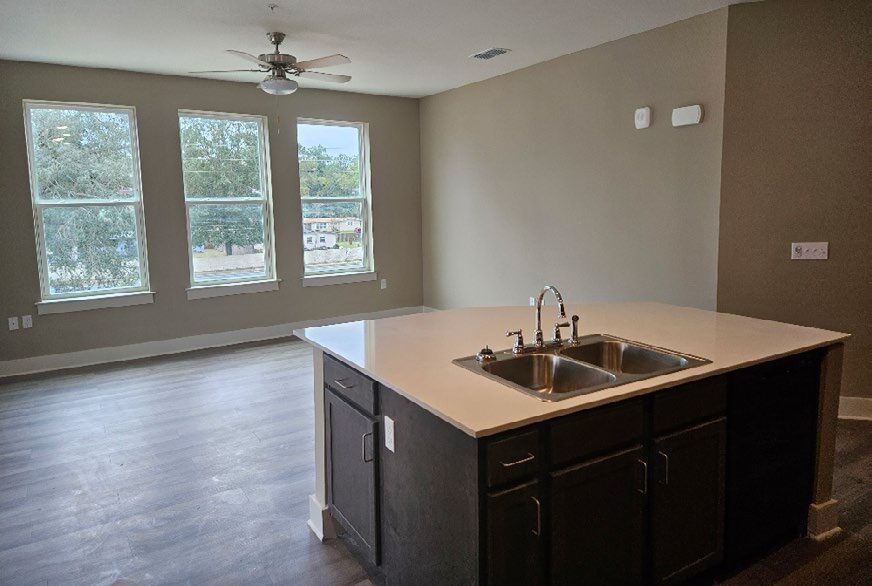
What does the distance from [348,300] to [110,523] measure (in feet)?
14.0

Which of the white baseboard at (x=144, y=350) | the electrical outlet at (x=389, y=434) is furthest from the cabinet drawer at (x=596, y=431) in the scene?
the white baseboard at (x=144, y=350)

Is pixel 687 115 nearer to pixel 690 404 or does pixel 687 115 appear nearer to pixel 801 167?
pixel 801 167

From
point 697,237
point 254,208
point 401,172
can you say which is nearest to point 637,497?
point 697,237

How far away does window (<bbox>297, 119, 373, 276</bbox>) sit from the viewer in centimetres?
643

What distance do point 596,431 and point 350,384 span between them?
2.91 ft

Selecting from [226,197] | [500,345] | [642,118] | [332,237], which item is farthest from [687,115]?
[226,197]

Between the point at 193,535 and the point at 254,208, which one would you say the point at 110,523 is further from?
the point at 254,208

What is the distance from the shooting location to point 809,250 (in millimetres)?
3717

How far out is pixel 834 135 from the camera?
3.57 m

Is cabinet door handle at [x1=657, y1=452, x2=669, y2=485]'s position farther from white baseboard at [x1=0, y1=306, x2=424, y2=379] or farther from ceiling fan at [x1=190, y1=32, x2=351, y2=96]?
white baseboard at [x1=0, y1=306, x2=424, y2=379]

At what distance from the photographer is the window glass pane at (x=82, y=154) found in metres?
5.02

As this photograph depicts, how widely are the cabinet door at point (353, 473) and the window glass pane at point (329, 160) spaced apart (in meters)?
4.46

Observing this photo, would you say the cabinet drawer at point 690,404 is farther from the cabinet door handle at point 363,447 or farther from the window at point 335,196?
the window at point 335,196

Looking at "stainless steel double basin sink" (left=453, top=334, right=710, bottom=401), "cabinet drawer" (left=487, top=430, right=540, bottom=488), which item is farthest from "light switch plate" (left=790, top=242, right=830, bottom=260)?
"cabinet drawer" (left=487, top=430, right=540, bottom=488)
